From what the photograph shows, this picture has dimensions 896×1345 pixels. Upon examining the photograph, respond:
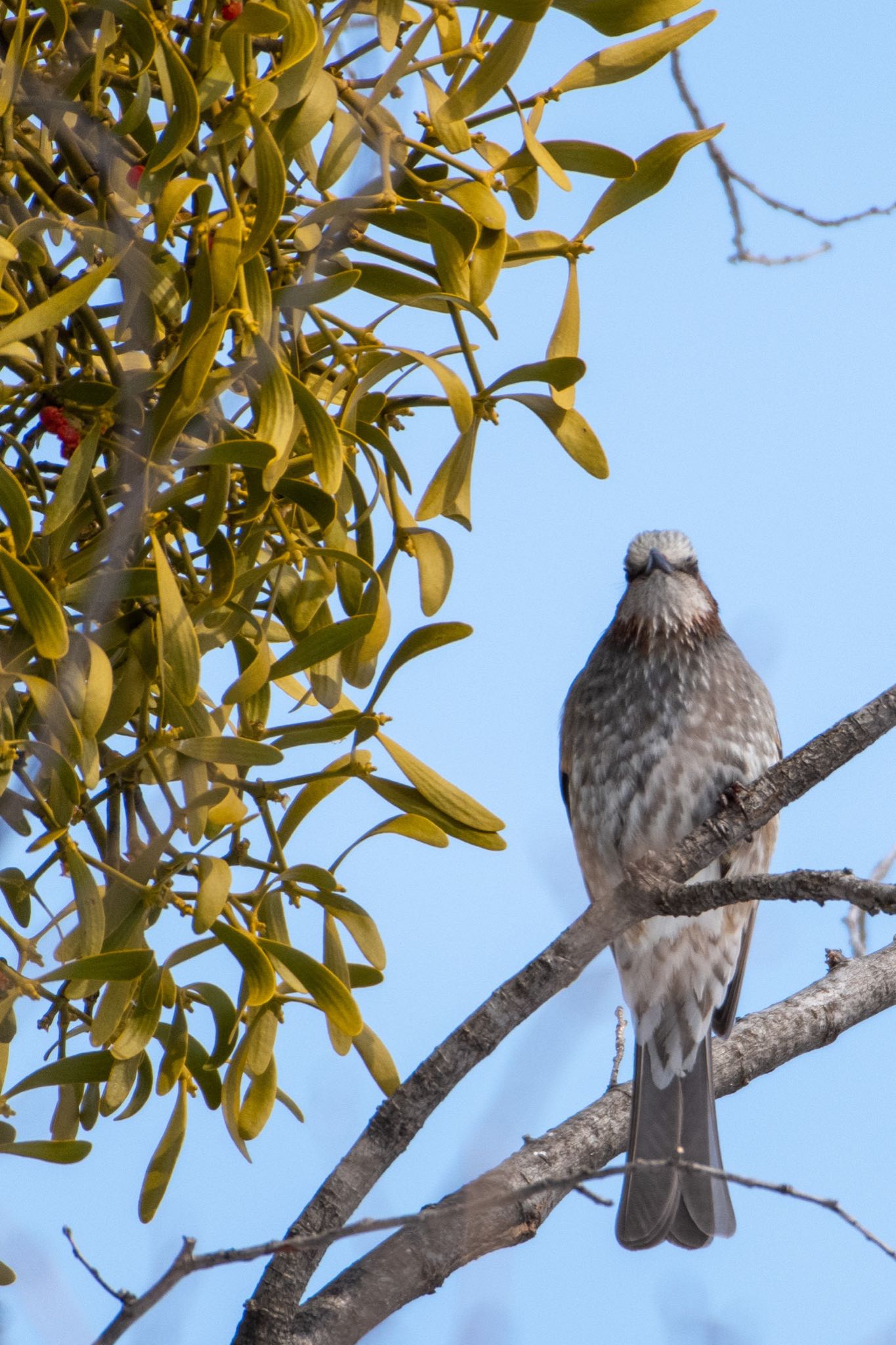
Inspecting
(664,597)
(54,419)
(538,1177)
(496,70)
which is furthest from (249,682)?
(664,597)

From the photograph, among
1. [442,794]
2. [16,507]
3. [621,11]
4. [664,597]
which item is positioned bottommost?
[442,794]

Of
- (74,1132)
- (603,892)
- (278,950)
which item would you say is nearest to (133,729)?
(278,950)

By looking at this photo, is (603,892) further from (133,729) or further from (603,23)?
(603,23)

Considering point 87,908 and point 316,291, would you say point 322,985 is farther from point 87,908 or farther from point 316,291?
point 316,291

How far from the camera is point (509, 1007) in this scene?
1383 millimetres

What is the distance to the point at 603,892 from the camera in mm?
2666

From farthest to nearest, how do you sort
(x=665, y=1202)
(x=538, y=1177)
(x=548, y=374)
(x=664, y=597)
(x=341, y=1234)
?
(x=664, y=597), (x=665, y=1202), (x=538, y=1177), (x=548, y=374), (x=341, y=1234)

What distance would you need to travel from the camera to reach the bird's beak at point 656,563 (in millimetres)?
2691

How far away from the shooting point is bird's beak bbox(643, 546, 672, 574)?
8.83 feet

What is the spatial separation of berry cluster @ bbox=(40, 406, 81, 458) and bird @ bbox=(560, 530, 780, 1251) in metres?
1.49

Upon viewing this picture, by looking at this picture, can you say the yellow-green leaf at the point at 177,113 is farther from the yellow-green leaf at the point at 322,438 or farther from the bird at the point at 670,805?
the bird at the point at 670,805

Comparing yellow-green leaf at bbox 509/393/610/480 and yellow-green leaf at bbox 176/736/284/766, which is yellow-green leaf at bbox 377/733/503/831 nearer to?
yellow-green leaf at bbox 176/736/284/766

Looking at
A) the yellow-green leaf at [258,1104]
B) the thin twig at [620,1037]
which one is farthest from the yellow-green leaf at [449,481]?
the thin twig at [620,1037]

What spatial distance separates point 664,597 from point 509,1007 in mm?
1438
